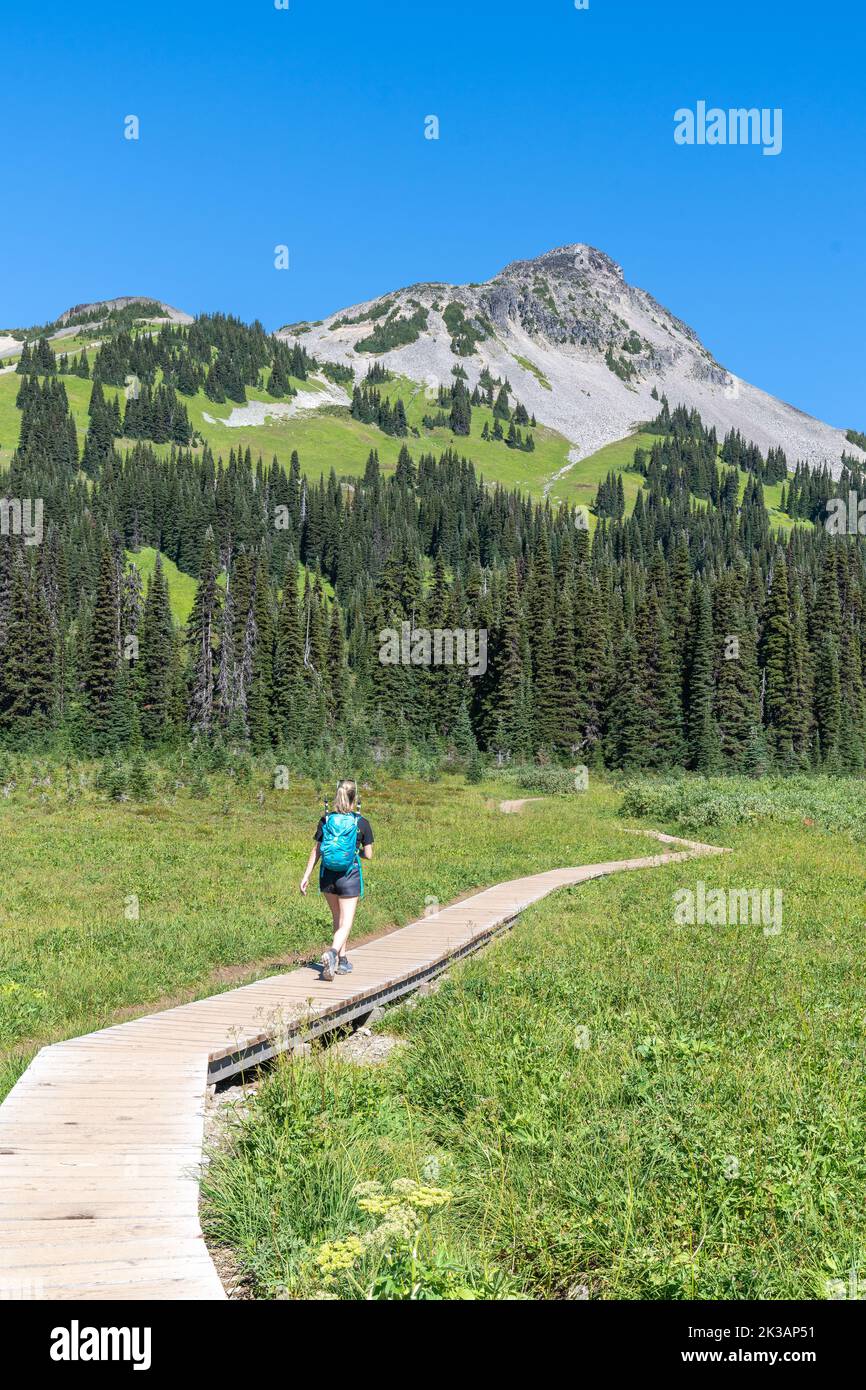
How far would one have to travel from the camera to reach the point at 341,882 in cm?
1288

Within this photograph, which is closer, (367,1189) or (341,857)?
(367,1189)

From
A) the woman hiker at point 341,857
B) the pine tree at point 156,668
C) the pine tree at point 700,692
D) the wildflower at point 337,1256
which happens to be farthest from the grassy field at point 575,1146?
the pine tree at point 156,668

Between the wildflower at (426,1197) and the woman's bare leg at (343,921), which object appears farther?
the woman's bare leg at (343,921)

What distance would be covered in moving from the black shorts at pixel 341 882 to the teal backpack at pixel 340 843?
0.20 feet

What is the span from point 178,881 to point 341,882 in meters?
12.3

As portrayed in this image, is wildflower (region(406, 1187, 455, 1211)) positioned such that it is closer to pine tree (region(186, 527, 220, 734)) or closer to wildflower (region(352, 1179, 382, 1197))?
wildflower (region(352, 1179, 382, 1197))

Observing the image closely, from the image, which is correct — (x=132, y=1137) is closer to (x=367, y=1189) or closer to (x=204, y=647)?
(x=367, y=1189)

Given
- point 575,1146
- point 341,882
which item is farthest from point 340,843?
point 575,1146

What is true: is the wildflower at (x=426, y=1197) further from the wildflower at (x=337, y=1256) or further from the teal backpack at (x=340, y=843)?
the teal backpack at (x=340, y=843)

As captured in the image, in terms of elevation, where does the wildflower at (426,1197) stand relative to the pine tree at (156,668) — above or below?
below

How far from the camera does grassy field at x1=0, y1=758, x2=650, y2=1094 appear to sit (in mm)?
13023

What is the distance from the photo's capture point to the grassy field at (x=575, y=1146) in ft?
18.5
